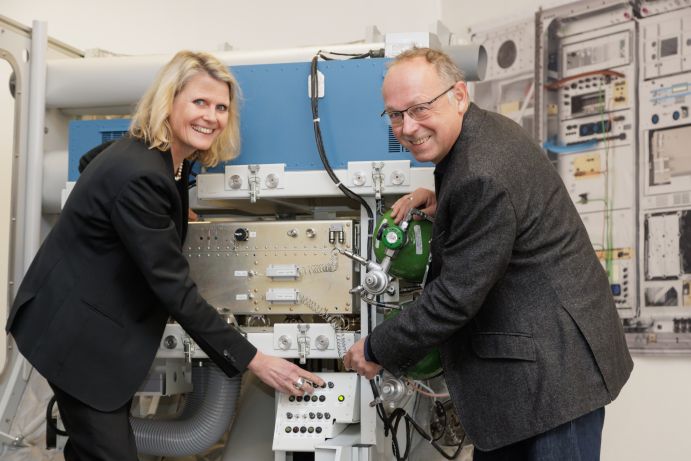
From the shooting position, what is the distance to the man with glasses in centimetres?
163

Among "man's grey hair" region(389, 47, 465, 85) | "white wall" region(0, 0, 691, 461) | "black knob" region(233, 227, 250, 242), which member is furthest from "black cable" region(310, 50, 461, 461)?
"white wall" region(0, 0, 691, 461)

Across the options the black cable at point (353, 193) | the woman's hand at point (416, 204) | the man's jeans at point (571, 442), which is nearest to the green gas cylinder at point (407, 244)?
the woman's hand at point (416, 204)

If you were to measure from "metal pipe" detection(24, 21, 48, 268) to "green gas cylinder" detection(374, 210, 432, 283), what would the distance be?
1.56 metres

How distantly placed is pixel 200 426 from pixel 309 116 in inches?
46.3

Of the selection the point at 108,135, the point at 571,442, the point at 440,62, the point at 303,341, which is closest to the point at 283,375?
the point at 303,341

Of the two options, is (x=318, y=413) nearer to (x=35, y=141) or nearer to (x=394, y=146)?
(x=394, y=146)

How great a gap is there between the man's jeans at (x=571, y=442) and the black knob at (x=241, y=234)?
123cm

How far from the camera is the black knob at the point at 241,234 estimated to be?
2561 millimetres

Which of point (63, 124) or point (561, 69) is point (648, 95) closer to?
point (561, 69)

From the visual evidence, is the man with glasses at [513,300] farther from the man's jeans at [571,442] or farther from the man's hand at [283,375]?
the man's hand at [283,375]

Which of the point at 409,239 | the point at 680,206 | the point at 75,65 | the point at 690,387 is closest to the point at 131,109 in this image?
the point at 75,65

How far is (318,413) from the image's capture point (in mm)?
2430

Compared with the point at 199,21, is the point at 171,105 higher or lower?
lower

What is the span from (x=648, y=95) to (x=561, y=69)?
0.48 meters
